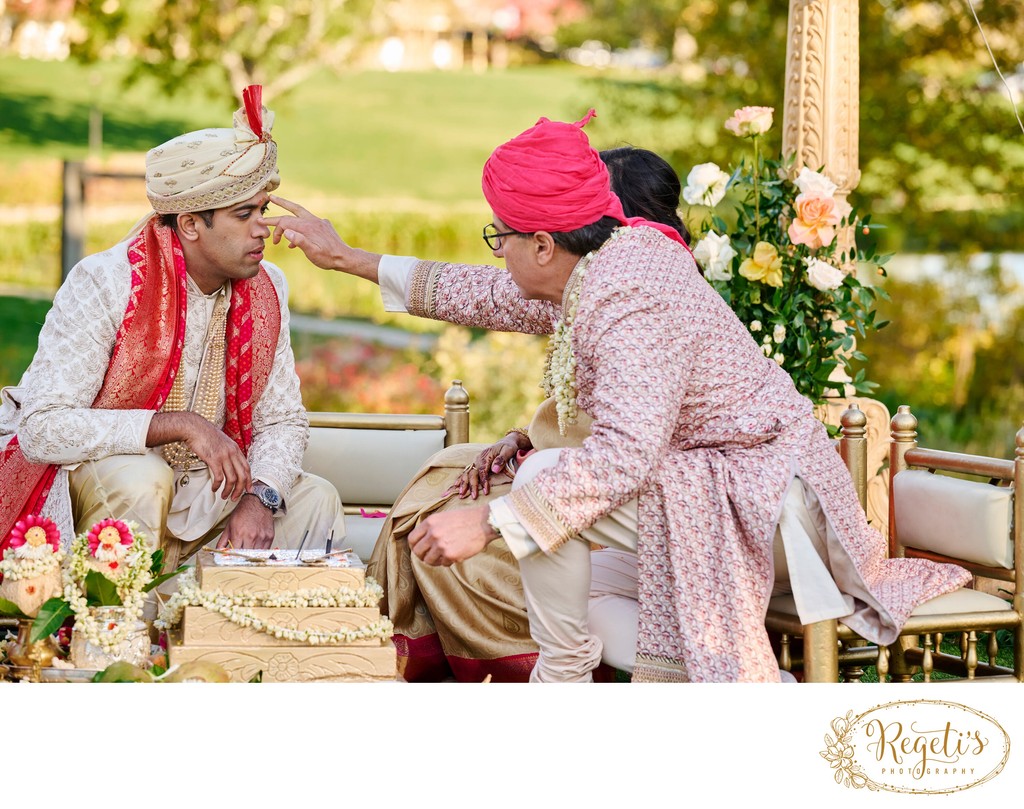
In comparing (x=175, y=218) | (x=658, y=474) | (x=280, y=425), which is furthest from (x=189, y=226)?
(x=658, y=474)

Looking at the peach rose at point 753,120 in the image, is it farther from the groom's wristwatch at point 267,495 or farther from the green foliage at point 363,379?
the green foliage at point 363,379

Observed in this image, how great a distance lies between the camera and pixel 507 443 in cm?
364

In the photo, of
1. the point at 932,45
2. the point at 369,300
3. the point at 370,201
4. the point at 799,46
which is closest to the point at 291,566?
the point at 799,46

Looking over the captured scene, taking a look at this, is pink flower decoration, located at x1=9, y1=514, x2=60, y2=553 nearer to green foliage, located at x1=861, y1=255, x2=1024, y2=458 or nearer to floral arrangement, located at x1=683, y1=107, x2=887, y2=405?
floral arrangement, located at x1=683, y1=107, x2=887, y2=405

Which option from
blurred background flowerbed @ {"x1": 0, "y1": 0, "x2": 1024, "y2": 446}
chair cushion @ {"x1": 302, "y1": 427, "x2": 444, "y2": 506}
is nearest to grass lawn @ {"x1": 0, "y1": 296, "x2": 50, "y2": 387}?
blurred background flowerbed @ {"x1": 0, "y1": 0, "x2": 1024, "y2": 446}

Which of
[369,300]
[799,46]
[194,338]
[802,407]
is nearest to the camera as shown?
[802,407]

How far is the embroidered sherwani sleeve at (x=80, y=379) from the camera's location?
11.2 ft

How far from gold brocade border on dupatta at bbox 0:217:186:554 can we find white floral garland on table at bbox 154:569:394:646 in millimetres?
787

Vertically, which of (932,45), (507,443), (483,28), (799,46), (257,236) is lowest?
(507,443)

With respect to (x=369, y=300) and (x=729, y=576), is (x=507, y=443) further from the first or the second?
(x=369, y=300)

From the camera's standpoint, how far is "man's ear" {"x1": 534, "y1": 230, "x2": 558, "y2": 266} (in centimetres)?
303

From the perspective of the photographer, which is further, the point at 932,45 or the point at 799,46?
the point at 932,45
